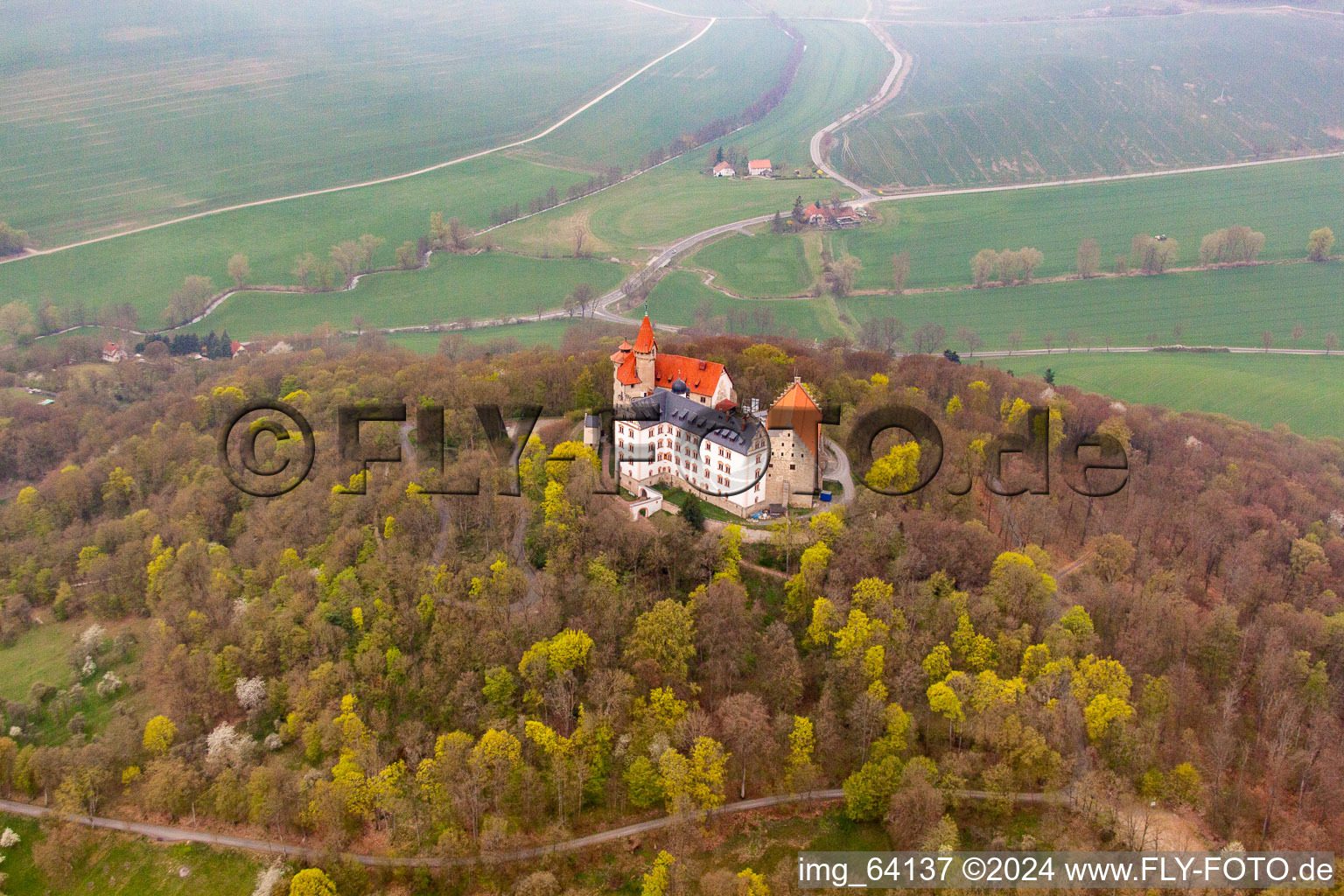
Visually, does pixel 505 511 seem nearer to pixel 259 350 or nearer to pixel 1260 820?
pixel 1260 820

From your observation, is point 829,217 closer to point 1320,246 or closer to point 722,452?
point 1320,246

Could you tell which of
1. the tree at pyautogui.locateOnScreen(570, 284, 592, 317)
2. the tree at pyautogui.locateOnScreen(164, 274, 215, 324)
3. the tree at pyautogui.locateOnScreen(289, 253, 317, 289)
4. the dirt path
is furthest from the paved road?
the dirt path

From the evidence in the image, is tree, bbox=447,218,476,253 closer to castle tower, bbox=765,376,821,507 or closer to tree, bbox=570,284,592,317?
tree, bbox=570,284,592,317

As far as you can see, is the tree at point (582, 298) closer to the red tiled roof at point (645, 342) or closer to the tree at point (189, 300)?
the tree at point (189, 300)

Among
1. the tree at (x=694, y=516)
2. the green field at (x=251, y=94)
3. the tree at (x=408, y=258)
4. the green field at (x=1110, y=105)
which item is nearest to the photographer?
the tree at (x=694, y=516)

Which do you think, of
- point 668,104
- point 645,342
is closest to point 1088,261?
point 645,342

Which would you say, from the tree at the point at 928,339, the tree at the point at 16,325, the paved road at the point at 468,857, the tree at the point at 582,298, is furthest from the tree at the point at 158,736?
the tree at the point at 16,325
